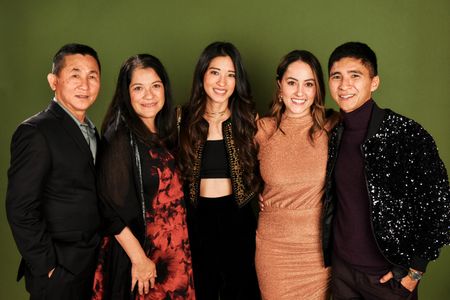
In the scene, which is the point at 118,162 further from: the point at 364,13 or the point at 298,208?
the point at 364,13

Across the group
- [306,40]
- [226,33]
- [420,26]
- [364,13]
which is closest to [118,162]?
[226,33]

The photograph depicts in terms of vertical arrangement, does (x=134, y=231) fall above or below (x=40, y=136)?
below

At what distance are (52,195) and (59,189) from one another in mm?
48

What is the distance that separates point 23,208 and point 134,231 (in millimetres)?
582

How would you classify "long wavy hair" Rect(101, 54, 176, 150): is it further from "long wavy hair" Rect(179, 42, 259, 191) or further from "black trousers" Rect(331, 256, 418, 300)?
"black trousers" Rect(331, 256, 418, 300)

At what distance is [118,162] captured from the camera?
2.29 m

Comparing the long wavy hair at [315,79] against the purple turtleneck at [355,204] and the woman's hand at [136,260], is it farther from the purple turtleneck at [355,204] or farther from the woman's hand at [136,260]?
the woman's hand at [136,260]

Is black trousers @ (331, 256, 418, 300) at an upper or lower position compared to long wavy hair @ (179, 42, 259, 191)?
lower

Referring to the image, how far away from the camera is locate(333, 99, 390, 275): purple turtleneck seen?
7.11ft

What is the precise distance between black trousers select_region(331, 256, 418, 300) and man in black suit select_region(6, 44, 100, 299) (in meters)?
1.33

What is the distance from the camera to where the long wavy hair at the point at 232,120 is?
2.72m

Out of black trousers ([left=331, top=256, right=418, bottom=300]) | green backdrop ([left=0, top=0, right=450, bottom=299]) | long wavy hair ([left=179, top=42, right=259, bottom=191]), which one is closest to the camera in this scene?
black trousers ([left=331, top=256, right=418, bottom=300])

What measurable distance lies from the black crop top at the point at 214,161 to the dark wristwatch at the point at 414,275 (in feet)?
3.98

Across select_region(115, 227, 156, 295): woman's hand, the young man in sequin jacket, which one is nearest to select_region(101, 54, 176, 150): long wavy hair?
select_region(115, 227, 156, 295): woman's hand
